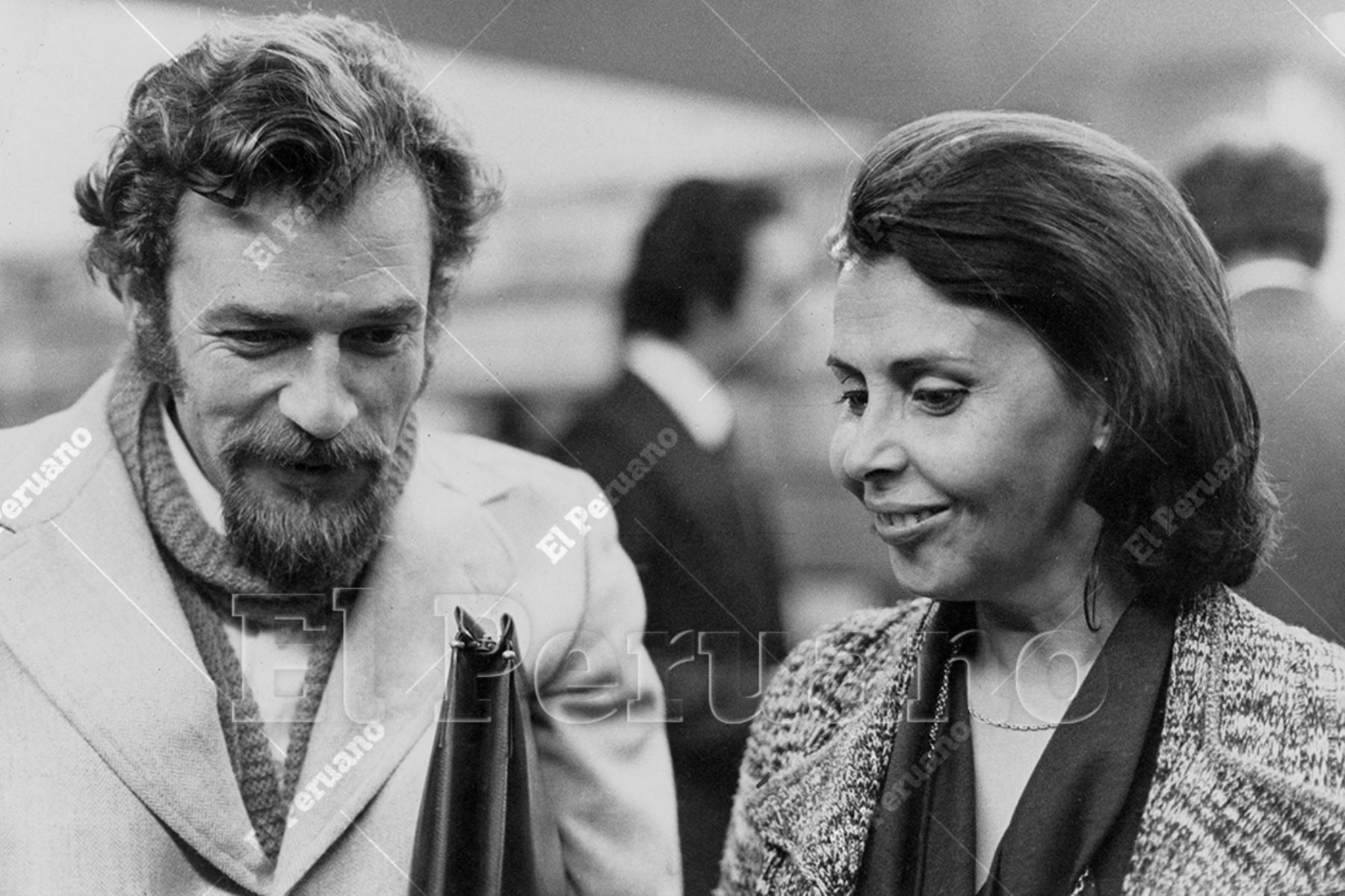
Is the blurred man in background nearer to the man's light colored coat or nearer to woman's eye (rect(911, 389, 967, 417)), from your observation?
woman's eye (rect(911, 389, 967, 417))

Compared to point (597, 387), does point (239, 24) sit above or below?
above

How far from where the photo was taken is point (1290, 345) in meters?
2.58

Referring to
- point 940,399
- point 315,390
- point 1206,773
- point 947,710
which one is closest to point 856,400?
point 940,399

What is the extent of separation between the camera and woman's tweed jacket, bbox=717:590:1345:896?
6.79ft

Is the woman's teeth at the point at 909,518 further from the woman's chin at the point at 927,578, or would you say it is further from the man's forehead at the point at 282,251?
the man's forehead at the point at 282,251

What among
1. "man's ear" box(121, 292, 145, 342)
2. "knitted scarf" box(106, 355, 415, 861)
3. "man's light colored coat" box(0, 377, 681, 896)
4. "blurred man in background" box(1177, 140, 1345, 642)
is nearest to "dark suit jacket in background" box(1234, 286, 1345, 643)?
"blurred man in background" box(1177, 140, 1345, 642)

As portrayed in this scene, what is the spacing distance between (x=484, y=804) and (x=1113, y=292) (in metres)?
1.38

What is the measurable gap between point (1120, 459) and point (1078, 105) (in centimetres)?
74

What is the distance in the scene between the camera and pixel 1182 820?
6.78 feet

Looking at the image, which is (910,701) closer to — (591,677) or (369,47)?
(591,677)

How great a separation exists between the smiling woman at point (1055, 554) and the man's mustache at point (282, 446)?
896mm

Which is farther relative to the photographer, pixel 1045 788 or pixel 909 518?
pixel 909 518

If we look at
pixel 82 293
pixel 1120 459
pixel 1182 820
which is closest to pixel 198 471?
pixel 82 293

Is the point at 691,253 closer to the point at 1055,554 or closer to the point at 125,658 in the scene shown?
the point at 1055,554
